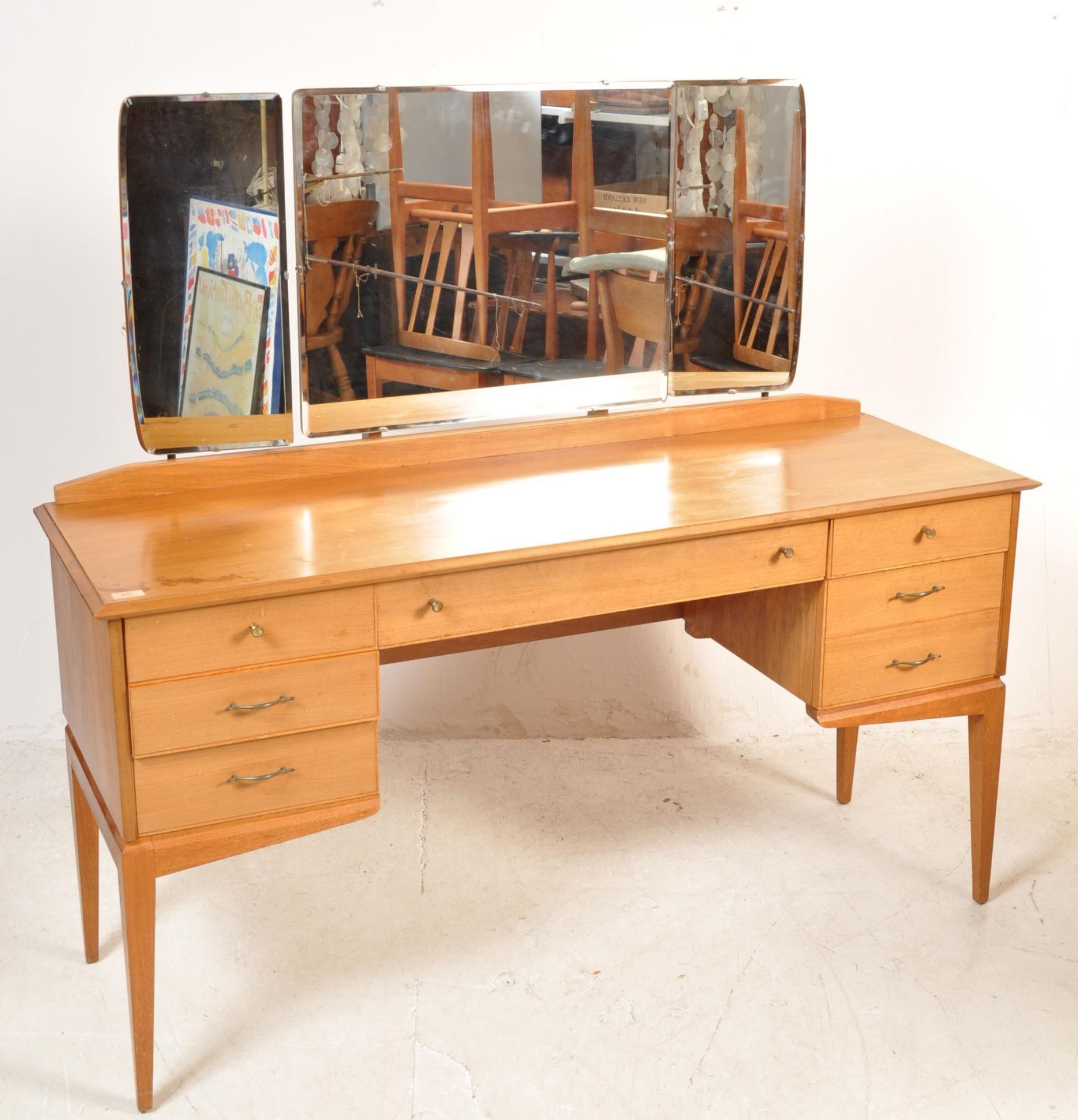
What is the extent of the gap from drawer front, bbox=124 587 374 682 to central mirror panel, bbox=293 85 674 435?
533 millimetres

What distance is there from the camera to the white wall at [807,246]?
2666 millimetres

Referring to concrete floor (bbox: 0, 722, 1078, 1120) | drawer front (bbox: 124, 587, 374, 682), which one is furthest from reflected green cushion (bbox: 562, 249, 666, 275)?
concrete floor (bbox: 0, 722, 1078, 1120)

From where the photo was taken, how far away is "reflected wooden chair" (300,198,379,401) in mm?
2303

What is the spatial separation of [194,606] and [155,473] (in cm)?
50

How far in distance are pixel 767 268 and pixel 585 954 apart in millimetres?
1320

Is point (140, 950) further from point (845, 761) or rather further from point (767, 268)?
point (767, 268)

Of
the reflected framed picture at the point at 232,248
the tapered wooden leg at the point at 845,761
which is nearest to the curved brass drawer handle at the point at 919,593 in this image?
the tapered wooden leg at the point at 845,761

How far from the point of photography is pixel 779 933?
245cm

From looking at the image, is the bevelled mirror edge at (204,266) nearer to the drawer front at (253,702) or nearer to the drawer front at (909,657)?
the drawer front at (253,702)

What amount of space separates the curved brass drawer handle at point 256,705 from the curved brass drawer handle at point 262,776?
0.10m

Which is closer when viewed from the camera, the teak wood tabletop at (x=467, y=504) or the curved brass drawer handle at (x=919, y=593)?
the teak wood tabletop at (x=467, y=504)

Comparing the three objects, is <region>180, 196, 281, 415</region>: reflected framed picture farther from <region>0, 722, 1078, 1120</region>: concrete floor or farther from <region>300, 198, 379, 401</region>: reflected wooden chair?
<region>0, 722, 1078, 1120</region>: concrete floor

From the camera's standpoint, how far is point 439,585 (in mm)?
2002

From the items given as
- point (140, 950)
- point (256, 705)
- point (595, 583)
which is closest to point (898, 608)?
point (595, 583)
